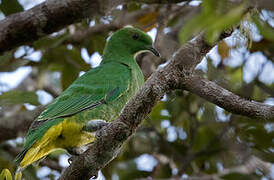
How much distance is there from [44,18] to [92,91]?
786mm

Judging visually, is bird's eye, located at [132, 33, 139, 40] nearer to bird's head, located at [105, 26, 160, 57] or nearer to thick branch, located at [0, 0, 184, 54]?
bird's head, located at [105, 26, 160, 57]

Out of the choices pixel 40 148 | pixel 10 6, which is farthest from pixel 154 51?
pixel 40 148

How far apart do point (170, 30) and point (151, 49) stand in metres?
0.97

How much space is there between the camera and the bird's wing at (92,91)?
357cm

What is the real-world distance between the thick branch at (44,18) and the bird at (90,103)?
63cm

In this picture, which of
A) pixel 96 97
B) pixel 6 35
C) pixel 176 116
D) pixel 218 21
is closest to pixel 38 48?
pixel 6 35

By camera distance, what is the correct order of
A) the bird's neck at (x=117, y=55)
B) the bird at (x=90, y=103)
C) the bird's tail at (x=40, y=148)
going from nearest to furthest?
the bird's tail at (x=40, y=148), the bird at (x=90, y=103), the bird's neck at (x=117, y=55)

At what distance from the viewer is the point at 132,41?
15.2 feet

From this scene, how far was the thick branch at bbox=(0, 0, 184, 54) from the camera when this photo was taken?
3613 mm

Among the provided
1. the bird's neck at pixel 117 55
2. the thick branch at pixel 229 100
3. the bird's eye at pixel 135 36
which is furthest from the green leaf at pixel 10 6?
the thick branch at pixel 229 100

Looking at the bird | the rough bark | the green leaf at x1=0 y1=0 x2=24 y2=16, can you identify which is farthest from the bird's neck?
the rough bark

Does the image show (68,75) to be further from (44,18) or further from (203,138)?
(203,138)

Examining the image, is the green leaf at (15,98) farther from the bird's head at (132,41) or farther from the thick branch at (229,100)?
the thick branch at (229,100)

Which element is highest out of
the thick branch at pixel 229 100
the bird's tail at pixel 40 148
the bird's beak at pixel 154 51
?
the thick branch at pixel 229 100
